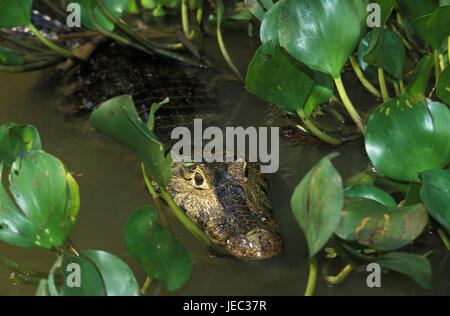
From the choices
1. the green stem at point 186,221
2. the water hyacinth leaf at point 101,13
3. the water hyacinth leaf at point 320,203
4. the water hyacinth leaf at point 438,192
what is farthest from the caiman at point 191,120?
the water hyacinth leaf at point 320,203

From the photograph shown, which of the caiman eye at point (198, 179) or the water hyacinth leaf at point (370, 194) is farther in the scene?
the caiman eye at point (198, 179)

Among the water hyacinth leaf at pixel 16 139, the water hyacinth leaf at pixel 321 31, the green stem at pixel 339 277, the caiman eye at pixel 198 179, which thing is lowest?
the green stem at pixel 339 277

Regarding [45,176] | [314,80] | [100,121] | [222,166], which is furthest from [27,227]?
[314,80]

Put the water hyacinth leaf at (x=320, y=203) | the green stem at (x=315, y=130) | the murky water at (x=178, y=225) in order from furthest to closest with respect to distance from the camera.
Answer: the green stem at (x=315, y=130), the murky water at (x=178, y=225), the water hyacinth leaf at (x=320, y=203)

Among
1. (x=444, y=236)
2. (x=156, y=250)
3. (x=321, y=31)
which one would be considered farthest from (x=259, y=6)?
(x=156, y=250)

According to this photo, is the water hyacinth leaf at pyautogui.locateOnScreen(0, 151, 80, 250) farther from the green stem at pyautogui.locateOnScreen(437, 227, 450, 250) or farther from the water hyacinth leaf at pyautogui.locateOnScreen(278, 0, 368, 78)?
the green stem at pyautogui.locateOnScreen(437, 227, 450, 250)

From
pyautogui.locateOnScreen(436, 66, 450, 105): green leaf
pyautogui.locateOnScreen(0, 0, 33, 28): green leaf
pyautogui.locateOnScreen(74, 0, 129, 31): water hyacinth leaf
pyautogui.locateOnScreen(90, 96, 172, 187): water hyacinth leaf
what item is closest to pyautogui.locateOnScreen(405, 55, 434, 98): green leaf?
pyautogui.locateOnScreen(436, 66, 450, 105): green leaf

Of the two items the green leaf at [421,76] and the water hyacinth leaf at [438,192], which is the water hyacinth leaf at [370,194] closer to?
the water hyacinth leaf at [438,192]

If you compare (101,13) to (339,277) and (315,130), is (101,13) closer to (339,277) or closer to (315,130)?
(315,130)
